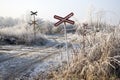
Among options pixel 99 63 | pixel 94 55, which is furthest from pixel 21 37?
pixel 99 63

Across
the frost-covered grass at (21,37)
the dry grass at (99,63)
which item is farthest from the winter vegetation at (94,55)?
the frost-covered grass at (21,37)

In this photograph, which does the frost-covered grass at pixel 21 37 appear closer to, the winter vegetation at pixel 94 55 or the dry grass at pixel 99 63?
the winter vegetation at pixel 94 55

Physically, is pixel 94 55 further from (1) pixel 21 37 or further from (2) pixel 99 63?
(1) pixel 21 37

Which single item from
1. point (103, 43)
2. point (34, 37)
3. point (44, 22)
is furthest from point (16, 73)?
point (44, 22)

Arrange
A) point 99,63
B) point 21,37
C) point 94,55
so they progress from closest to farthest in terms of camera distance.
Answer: point 99,63
point 94,55
point 21,37

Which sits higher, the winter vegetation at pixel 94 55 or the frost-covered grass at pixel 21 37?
the frost-covered grass at pixel 21 37

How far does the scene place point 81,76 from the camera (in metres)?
10.3

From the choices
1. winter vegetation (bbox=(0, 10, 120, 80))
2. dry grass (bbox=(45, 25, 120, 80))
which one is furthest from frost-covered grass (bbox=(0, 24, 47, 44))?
dry grass (bbox=(45, 25, 120, 80))

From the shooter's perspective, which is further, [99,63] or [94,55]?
[94,55]

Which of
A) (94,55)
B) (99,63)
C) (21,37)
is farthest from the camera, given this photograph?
(21,37)

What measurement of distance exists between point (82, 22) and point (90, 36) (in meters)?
0.60

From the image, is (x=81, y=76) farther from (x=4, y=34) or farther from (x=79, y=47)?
(x=4, y=34)

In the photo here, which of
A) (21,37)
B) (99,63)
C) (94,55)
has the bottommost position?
(99,63)

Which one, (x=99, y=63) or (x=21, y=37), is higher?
(x=21, y=37)
